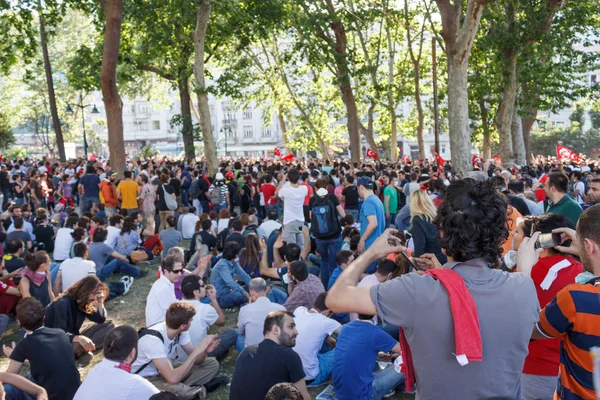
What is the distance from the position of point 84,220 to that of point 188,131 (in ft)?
55.9

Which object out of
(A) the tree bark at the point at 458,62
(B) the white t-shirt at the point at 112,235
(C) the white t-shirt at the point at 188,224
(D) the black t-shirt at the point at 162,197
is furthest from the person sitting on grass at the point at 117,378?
(A) the tree bark at the point at 458,62

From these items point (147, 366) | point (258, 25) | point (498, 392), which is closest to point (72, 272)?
point (147, 366)

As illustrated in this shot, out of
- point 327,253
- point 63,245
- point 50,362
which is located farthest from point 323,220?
point 63,245

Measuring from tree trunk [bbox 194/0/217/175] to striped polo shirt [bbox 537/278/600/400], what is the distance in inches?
725

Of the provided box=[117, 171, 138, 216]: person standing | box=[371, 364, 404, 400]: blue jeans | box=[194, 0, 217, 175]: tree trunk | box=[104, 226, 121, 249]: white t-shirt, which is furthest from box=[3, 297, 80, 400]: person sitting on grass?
box=[194, 0, 217, 175]: tree trunk

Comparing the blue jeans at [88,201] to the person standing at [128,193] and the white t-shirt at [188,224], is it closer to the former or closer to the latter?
the person standing at [128,193]

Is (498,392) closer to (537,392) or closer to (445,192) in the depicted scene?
(445,192)

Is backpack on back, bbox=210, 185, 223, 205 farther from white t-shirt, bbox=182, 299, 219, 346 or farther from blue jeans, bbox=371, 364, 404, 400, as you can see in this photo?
blue jeans, bbox=371, 364, 404, 400

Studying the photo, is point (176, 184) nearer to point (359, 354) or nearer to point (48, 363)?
point (48, 363)

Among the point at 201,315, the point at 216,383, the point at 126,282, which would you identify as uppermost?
the point at 201,315

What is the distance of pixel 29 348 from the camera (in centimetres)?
509

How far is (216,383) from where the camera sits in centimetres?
620

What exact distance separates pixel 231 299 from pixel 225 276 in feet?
1.15

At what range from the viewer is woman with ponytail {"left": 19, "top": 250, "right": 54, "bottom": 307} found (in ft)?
25.5
